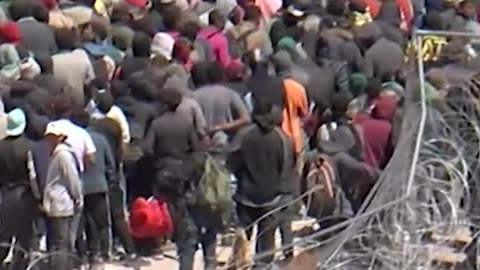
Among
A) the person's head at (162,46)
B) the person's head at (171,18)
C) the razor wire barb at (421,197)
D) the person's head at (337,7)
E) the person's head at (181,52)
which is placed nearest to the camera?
the razor wire barb at (421,197)

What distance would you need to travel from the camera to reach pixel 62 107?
40.4ft

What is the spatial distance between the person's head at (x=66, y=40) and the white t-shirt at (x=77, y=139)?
217 centimetres

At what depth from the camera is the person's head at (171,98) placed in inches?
509

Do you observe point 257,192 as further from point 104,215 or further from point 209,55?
point 209,55

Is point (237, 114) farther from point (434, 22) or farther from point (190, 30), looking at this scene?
point (434, 22)

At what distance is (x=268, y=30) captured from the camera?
52.6 ft

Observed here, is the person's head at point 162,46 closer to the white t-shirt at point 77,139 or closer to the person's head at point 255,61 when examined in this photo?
the person's head at point 255,61

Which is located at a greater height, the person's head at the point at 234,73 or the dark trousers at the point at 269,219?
the person's head at the point at 234,73

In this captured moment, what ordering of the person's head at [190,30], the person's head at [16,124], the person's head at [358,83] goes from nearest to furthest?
the person's head at [16,124], the person's head at [358,83], the person's head at [190,30]

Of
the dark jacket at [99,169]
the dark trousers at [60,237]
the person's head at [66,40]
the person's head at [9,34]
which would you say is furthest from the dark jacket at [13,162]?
the person's head at [66,40]

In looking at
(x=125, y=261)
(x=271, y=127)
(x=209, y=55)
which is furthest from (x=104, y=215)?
(x=209, y=55)

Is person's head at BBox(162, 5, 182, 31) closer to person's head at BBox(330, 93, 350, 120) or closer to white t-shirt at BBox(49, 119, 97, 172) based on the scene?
person's head at BBox(330, 93, 350, 120)

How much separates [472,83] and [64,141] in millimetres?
3305

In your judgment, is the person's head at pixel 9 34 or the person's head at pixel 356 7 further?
the person's head at pixel 356 7
